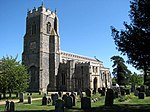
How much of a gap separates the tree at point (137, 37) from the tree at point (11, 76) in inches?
726

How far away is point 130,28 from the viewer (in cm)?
1788

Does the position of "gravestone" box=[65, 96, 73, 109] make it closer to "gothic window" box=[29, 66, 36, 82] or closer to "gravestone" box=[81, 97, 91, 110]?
"gravestone" box=[81, 97, 91, 110]

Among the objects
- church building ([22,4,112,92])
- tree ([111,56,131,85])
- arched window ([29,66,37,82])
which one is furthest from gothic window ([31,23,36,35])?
tree ([111,56,131,85])

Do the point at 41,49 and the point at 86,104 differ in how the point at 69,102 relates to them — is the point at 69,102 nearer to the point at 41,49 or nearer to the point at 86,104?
the point at 86,104

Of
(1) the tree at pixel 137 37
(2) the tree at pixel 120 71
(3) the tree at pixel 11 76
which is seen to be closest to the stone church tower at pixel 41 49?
(3) the tree at pixel 11 76

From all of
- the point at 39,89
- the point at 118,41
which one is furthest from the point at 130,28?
the point at 39,89

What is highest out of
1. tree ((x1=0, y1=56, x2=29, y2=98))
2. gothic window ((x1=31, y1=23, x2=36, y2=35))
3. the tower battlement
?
the tower battlement

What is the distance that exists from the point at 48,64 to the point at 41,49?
12.1ft

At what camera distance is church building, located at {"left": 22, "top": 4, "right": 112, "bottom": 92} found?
4831cm

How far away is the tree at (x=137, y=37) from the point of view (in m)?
16.5

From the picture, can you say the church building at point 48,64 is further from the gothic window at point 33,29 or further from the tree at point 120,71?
the tree at point 120,71

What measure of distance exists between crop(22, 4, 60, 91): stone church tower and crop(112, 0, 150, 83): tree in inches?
1243

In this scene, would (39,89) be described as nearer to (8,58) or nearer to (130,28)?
(8,58)

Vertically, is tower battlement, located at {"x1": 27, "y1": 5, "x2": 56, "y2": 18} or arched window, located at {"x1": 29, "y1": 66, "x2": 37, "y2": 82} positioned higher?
tower battlement, located at {"x1": 27, "y1": 5, "x2": 56, "y2": 18}
